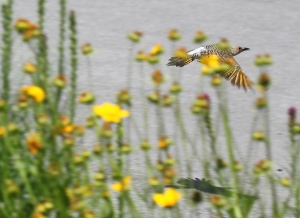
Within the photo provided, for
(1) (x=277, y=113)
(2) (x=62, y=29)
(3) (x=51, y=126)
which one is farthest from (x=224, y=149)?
(3) (x=51, y=126)

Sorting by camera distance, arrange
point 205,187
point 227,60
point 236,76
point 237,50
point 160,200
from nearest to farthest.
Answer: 1. point 160,200
2. point 205,187
3. point 227,60
4. point 236,76
5. point 237,50

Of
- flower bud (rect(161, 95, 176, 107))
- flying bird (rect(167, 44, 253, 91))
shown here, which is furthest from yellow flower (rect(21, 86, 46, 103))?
flying bird (rect(167, 44, 253, 91))

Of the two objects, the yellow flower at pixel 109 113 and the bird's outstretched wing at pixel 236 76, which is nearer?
the yellow flower at pixel 109 113

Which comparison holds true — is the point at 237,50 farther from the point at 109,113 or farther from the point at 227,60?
the point at 109,113

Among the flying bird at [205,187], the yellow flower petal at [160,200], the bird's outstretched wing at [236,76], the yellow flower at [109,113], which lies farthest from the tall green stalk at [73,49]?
the bird's outstretched wing at [236,76]

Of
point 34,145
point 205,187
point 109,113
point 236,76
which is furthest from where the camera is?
point 236,76

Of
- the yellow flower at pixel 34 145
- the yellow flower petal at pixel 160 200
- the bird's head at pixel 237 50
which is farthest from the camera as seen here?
the bird's head at pixel 237 50

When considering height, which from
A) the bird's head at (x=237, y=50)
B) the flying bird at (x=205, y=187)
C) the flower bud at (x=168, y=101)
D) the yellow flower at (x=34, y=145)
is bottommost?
the flying bird at (x=205, y=187)

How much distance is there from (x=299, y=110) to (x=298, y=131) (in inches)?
93.4

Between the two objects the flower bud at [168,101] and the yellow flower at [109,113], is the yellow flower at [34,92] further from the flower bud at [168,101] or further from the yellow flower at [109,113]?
the flower bud at [168,101]

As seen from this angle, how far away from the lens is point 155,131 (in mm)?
3920

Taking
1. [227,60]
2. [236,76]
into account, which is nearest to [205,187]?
[227,60]

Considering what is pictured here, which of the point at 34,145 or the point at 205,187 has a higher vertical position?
the point at 34,145

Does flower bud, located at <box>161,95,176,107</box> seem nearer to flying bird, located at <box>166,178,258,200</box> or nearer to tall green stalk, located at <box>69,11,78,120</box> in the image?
flying bird, located at <box>166,178,258,200</box>
